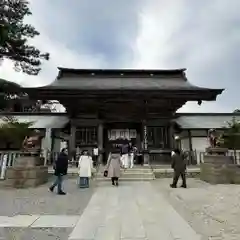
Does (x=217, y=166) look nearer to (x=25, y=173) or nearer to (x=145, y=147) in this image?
(x=145, y=147)

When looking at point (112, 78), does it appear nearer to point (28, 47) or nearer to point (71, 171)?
point (28, 47)

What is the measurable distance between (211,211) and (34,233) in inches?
176

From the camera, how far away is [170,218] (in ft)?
22.3

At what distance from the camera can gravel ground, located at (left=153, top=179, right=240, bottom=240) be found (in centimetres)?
563

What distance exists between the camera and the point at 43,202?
900 centimetres

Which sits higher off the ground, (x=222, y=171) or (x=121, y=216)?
(x=222, y=171)

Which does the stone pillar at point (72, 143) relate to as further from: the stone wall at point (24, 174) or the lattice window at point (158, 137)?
the stone wall at point (24, 174)

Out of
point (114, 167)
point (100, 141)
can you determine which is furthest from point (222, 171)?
point (100, 141)

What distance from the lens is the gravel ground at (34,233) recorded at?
17.0 feet

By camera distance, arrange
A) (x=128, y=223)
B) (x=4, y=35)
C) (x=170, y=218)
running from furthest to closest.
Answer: (x=4, y=35)
(x=170, y=218)
(x=128, y=223)

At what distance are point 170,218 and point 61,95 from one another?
15.6 metres

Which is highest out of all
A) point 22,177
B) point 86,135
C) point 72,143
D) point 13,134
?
point 86,135

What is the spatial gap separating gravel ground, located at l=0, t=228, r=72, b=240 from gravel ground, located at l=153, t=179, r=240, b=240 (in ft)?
8.50

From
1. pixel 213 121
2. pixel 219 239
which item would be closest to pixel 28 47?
pixel 213 121
